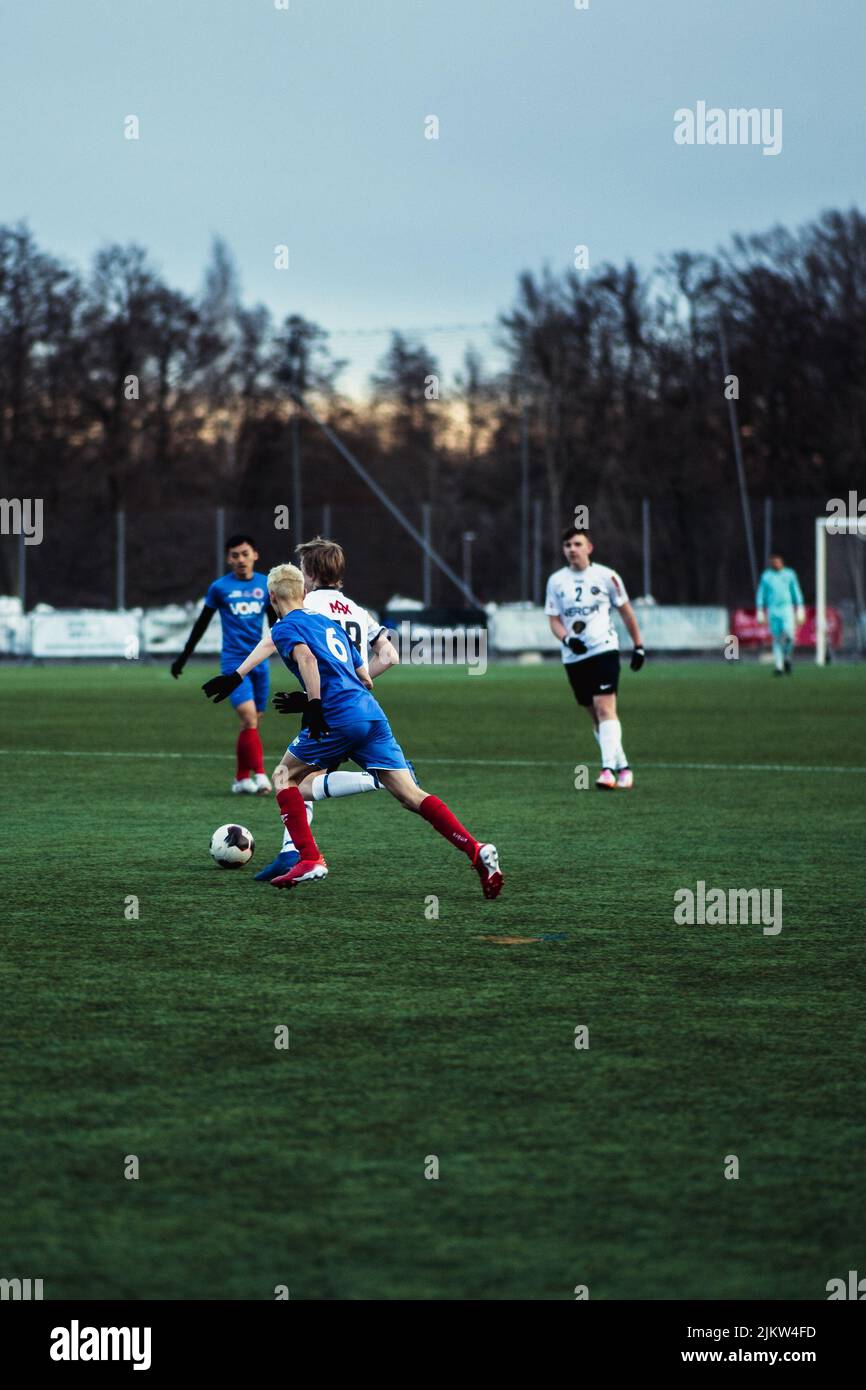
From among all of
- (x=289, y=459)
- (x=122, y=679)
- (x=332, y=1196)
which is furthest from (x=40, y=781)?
(x=289, y=459)

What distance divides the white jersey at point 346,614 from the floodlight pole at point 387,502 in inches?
1592

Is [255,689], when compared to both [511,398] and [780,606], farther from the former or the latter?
[511,398]

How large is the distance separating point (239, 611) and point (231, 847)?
4.71 metres

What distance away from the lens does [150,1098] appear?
5.09m

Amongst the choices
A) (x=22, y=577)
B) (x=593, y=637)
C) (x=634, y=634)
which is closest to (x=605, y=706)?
(x=593, y=637)

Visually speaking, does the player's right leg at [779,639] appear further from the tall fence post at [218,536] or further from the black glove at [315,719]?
the black glove at [315,719]

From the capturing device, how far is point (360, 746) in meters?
9.13

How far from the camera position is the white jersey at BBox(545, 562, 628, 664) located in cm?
1501

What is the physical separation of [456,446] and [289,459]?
6.37 metres

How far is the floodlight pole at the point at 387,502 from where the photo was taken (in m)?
52.2

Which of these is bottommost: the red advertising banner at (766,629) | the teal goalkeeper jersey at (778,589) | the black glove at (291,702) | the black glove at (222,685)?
the black glove at (291,702)

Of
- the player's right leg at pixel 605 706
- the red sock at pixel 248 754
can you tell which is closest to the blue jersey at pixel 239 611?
the red sock at pixel 248 754

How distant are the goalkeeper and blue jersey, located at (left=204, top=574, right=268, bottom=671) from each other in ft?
73.3
